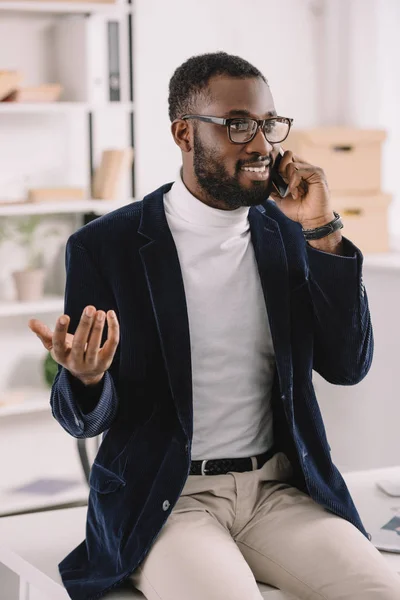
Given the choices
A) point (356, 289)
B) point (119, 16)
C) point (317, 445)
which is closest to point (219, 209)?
point (356, 289)

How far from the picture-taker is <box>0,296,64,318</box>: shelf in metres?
3.86

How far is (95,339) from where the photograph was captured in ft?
5.20

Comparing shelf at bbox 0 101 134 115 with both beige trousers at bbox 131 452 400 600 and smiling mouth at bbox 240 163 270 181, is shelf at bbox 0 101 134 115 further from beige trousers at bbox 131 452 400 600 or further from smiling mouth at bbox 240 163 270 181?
beige trousers at bbox 131 452 400 600

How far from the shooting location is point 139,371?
1818 mm

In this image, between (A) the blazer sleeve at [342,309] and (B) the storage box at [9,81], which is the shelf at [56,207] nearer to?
(B) the storage box at [9,81]

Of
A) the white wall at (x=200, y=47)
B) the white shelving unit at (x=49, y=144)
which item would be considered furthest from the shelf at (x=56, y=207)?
the white wall at (x=200, y=47)

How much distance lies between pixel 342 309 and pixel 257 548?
43 cm

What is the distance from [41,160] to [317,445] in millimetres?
2499

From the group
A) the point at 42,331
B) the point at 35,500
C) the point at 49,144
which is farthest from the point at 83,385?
the point at 49,144

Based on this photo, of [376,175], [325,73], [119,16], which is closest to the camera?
[119,16]

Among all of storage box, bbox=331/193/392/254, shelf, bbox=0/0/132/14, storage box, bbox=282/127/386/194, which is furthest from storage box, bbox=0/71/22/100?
storage box, bbox=331/193/392/254

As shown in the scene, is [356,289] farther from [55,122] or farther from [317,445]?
[55,122]

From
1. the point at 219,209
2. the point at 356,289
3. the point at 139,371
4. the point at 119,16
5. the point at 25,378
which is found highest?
the point at 119,16

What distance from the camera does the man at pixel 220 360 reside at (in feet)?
5.74
